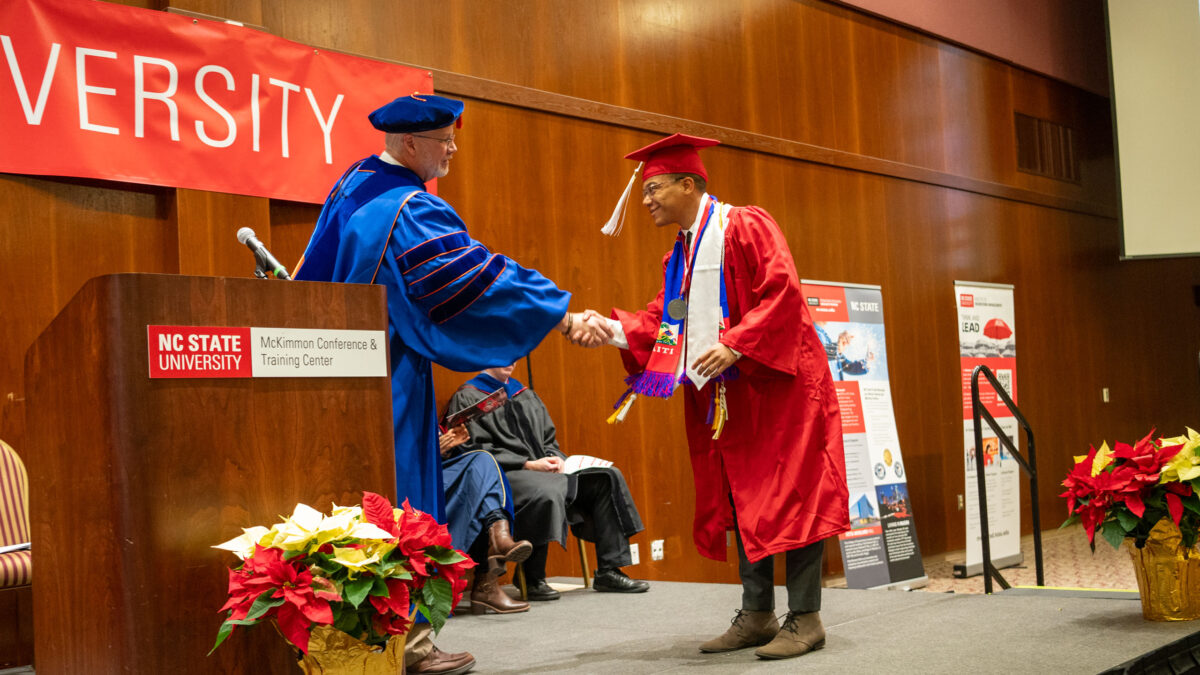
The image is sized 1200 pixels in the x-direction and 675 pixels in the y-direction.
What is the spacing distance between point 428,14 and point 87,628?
13.2 feet

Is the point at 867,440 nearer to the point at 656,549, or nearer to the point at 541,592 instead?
the point at 656,549

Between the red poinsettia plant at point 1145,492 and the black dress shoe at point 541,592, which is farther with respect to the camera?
the black dress shoe at point 541,592

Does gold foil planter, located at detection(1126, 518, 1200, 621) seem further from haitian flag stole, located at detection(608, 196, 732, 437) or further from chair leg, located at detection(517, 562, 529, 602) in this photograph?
chair leg, located at detection(517, 562, 529, 602)

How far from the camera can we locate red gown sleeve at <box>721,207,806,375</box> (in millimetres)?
3031

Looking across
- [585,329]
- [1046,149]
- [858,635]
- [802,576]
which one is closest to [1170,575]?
[858,635]

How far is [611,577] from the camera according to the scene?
4.86 meters

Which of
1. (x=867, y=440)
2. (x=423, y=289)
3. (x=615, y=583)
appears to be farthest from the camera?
(x=867, y=440)

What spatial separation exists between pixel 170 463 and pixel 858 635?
231 centimetres

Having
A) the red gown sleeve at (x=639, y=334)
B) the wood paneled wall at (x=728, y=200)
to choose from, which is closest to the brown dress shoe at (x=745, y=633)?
the red gown sleeve at (x=639, y=334)

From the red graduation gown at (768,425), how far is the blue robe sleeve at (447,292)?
2.10 ft

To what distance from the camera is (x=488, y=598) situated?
14.4 ft

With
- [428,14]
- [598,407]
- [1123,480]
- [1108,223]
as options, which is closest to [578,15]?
[428,14]

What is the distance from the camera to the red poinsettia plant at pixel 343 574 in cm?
188

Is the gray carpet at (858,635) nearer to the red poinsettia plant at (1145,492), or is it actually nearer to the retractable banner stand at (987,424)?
the red poinsettia plant at (1145,492)
